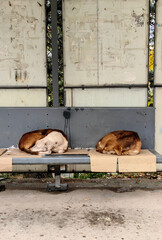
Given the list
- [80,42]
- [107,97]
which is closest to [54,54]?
[80,42]

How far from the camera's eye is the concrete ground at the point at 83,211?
2.57 m

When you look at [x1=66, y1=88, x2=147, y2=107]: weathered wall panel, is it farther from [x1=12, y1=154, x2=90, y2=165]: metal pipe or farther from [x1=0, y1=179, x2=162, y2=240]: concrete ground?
[x1=0, y1=179, x2=162, y2=240]: concrete ground

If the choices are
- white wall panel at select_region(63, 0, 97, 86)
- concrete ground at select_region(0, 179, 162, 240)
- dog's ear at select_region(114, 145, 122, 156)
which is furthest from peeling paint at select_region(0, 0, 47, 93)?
concrete ground at select_region(0, 179, 162, 240)

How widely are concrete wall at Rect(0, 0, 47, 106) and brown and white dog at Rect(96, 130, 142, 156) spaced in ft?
3.56

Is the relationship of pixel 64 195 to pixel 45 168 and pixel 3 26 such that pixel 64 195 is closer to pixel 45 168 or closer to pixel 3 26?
pixel 45 168

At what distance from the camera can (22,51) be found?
13.0 ft

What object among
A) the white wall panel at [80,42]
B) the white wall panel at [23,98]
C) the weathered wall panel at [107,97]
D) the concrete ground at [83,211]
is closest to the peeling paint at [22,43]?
the white wall panel at [23,98]

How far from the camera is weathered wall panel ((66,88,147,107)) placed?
3979 mm

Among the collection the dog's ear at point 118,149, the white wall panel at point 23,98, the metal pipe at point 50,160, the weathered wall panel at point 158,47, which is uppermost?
the weathered wall panel at point 158,47

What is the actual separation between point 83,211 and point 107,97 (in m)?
1.66

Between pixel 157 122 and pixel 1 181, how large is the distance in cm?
253

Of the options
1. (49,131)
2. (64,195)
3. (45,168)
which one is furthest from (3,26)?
(64,195)

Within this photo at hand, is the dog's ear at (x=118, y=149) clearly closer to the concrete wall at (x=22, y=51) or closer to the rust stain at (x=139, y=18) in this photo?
the concrete wall at (x=22, y=51)

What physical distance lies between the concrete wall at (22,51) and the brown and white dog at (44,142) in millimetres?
655
